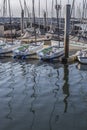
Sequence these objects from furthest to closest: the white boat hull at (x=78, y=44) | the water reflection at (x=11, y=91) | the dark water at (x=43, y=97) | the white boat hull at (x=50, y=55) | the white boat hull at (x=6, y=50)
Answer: the white boat hull at (x=78, y=44) < the white boat hull at (x=6, y=50) < the white boat hull at (x=50, y=55) < the water reflection at (x=11, y=91) < the dark water at (x=43, y=97)

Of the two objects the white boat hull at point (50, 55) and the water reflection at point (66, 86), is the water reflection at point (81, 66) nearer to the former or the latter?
the water reflection at point (66, 86)

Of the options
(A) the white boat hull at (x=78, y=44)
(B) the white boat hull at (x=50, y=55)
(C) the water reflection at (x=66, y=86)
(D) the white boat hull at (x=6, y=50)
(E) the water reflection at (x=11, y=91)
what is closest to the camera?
(E) the water reflection at (x=11, y=91)

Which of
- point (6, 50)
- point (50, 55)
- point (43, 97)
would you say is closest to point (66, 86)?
point (43, 97)

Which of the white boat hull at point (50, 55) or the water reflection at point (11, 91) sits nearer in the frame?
the water reflection at point (11, 91)

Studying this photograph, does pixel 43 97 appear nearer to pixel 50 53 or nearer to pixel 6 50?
pixel 50 53

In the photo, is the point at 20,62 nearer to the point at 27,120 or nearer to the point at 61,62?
the point at 61,62

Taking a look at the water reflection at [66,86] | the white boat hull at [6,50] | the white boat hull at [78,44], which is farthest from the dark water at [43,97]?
the white boat hull at [78,44]

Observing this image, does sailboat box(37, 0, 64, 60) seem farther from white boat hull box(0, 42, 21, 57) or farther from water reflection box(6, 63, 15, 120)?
white boat hull box(0, 42, 21, 57)

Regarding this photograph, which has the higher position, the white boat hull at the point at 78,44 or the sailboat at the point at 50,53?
the white boat hull at the point at 78,44

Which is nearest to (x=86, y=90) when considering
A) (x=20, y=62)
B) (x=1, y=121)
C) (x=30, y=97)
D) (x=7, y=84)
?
Answer: (x=30, y=97)
